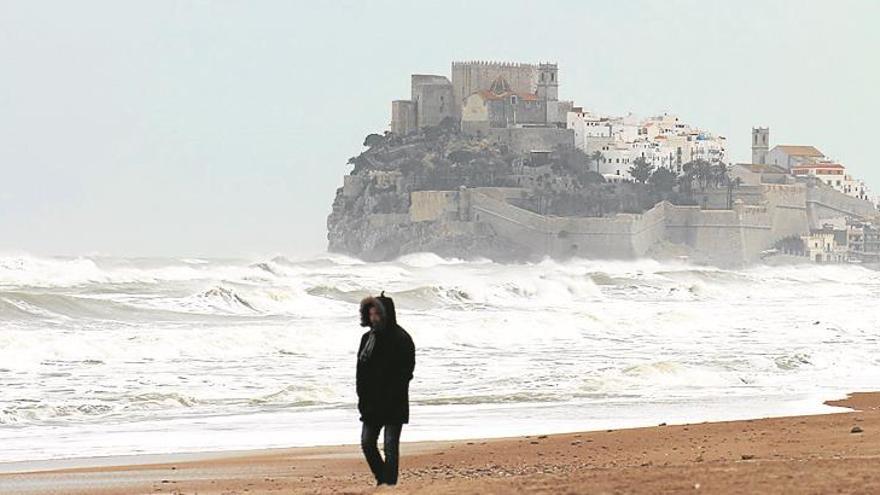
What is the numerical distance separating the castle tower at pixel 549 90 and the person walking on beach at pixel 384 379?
87822 mm

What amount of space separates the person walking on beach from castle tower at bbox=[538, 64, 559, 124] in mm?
87822

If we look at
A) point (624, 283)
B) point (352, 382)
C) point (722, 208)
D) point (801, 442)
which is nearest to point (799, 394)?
point (352, 382)

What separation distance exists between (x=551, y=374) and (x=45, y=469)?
8451 millimetres

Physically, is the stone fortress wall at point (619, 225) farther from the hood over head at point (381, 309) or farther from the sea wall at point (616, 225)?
the hood over head at point (381, 309)

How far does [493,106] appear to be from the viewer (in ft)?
308

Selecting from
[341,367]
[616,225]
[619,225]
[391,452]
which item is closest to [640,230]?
[619,225]

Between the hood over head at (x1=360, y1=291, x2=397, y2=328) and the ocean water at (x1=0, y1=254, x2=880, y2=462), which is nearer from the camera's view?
the hood over head at (x1=360, y1=291, x2=397, y2=328)

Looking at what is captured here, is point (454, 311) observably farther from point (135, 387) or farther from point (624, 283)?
point (624, 283)

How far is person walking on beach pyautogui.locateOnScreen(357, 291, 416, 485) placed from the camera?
7434 mm

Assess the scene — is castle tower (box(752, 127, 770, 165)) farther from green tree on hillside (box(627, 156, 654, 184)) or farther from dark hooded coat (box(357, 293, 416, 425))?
dark hooded coat (box(357, 293, 416, 425))

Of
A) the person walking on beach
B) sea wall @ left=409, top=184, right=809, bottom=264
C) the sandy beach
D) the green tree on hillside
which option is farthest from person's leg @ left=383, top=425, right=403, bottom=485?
the green tree on hillside

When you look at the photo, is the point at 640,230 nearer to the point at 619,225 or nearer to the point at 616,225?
the point at 619,225

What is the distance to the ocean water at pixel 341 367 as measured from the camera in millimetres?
12445

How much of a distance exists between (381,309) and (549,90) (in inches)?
3464
